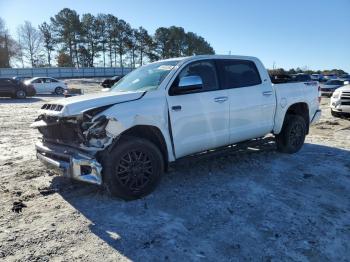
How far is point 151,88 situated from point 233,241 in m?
2.49

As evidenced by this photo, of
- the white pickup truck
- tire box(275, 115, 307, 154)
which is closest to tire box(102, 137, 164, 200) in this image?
the white pickup truck

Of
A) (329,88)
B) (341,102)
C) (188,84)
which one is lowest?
(341,102)

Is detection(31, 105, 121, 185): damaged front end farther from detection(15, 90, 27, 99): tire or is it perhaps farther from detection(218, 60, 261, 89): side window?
detection(15, 90, 27, 99): tire

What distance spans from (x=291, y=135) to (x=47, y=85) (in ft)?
90.8

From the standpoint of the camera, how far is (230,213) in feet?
15.6

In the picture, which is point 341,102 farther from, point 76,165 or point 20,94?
point 20,94

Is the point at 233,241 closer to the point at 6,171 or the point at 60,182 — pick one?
the point at 60,182

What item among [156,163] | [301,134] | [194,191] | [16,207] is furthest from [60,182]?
[301,134]

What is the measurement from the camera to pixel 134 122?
16.2ft

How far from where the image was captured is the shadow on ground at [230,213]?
12.9ft

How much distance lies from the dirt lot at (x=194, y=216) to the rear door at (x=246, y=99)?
0.43 metres

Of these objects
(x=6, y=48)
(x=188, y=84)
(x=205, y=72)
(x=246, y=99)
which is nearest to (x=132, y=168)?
(x=188, y=84)

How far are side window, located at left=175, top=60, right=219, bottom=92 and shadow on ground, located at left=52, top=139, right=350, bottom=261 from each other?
1.09 m

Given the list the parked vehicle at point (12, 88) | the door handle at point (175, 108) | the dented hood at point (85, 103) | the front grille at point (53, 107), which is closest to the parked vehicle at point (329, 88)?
the parked vehicle at point (12, 88)
